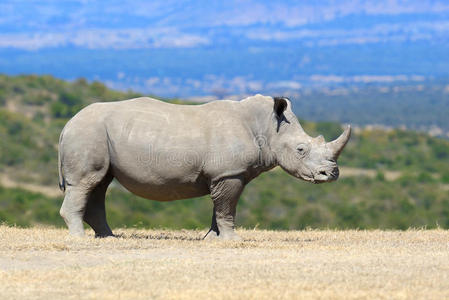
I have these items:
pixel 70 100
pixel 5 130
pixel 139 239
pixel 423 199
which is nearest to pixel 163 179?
pixel 139 239

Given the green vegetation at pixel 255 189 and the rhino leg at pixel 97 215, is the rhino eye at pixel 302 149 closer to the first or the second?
the rhino leg at pixel 97 215

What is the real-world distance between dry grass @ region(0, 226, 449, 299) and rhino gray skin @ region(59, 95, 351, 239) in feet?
2.30

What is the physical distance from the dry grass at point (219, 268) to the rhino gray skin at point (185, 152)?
700mm

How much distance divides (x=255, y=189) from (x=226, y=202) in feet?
107

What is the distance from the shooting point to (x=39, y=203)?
36.4 metres

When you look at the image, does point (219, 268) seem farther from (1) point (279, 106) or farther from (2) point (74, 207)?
(1) point (279, 106)

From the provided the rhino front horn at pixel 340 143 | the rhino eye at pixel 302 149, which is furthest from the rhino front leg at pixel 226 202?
the rhino front horn at pixel 340 143

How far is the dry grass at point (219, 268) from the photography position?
1173 centimetres

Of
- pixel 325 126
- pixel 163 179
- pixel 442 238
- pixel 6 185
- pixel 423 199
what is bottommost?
pixel 325 126

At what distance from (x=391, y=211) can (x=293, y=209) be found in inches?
140

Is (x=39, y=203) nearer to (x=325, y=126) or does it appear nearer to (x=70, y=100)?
(x=70, y=100)

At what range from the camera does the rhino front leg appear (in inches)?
625

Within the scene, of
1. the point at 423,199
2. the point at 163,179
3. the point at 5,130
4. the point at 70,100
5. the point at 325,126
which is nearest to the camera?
the point at 163,179

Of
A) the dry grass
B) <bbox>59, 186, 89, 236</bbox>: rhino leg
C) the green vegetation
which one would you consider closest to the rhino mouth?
the dry grass
